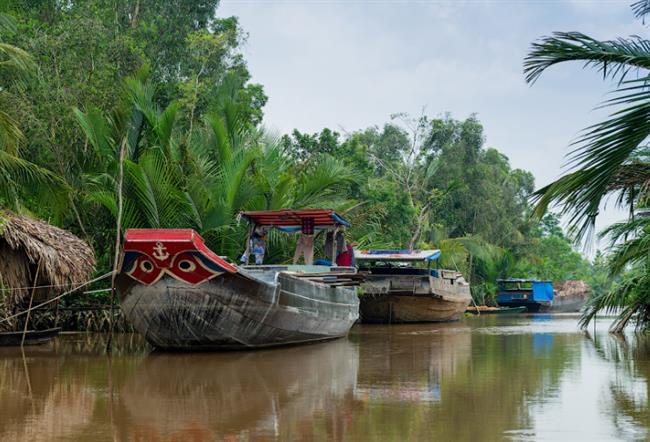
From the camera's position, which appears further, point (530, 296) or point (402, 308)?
point (530, 296)

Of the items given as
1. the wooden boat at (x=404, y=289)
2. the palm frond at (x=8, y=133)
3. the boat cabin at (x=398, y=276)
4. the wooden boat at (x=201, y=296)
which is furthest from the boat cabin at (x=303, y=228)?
the boat cabin at (x=398, y=276)

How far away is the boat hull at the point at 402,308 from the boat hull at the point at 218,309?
8705 mm

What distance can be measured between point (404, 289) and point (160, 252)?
10805 mm

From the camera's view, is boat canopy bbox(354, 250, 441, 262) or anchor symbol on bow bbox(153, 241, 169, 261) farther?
boat canopy bbox(354, 250, 441, 262)

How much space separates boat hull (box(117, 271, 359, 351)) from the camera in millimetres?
11062

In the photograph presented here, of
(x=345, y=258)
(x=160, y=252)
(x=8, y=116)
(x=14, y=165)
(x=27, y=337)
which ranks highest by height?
(x=8, y=116)

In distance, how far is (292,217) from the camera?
14109 mm

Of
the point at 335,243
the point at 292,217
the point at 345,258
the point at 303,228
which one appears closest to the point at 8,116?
the point at 292,217

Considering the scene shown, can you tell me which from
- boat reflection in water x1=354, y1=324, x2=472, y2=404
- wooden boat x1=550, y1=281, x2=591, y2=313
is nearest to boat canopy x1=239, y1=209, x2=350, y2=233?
boat reflection in water x1=354, y1=324, x2=472, y2=404

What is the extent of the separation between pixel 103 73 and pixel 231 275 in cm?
977

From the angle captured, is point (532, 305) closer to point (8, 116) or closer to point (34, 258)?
→ point (34, 258)

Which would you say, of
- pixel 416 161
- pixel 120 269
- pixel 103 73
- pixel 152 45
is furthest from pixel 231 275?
pixel 416 161

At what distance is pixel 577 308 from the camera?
37.4m

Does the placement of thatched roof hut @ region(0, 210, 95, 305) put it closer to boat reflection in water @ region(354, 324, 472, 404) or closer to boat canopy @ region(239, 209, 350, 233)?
boat canopy @ region(239, 209, 350, 233)
